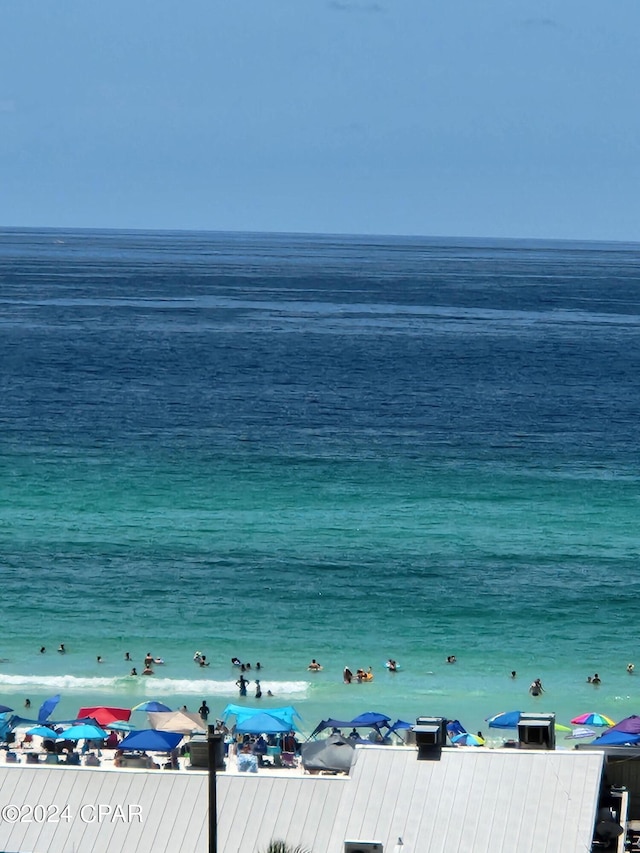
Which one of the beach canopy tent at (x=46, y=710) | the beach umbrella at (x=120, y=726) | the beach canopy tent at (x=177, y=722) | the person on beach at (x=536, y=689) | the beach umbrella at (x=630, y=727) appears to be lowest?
the person on beach at (x=536, y=689)

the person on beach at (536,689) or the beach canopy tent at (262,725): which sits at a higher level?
the beach canopy tent at (262,725)

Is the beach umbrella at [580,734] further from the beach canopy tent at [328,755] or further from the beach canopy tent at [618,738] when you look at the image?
the beach canopy tent at [328,755]

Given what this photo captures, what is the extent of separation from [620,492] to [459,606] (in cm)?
2016

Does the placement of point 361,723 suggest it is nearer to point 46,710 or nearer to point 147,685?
point 46,710

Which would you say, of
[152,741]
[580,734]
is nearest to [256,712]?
[152,741]

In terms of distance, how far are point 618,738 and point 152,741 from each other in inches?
418

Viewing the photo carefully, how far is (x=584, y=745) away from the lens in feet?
102

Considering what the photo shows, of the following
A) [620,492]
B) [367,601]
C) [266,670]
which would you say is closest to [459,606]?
[367,601]

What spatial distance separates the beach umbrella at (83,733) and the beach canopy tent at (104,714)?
2598 millimetres

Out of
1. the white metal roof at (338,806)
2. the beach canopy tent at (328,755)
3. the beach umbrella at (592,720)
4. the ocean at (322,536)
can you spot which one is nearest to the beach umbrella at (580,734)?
the beach umbrella at (592,720)

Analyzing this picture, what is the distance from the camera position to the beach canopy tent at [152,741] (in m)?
33.4

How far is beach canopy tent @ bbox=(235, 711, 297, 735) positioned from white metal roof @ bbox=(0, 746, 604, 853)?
11.2m

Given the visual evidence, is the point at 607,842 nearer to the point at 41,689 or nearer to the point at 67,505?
the point at 41,689

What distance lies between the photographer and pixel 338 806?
24.0 meters
